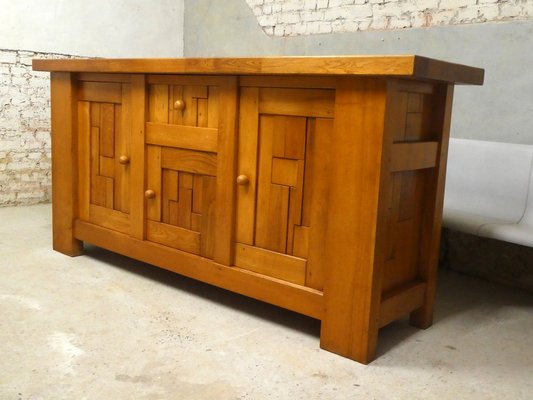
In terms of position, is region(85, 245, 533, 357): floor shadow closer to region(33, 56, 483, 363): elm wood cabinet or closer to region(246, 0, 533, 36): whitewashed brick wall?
region(33, 56, 483, 363): elm wood cabinet

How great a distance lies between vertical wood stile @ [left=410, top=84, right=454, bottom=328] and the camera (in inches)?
87.7

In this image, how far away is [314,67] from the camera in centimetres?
192

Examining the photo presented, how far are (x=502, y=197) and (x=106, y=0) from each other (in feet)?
11.7

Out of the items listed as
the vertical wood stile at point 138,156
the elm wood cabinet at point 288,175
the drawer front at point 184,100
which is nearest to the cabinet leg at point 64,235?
the elm wood cabinet at point 288,175

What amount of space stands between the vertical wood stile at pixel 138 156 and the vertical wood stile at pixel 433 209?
1.29m

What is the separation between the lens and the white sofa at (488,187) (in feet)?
9.02

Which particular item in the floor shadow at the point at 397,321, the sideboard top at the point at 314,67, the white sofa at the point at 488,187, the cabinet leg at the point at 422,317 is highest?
the sideboard top at the point at 314,67

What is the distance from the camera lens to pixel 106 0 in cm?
480

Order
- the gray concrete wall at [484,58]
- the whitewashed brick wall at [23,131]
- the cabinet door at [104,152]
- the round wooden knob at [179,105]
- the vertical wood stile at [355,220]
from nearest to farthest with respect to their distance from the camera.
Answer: the vertical wood stile at [355,220], the round wooden knob at [179,105], the cabinet door at [104,152], the gray concrete wall at [484,58], the whitewashed brick wall at [23,131]

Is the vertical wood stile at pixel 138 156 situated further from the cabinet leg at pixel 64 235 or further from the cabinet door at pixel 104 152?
the cabinet leg at pixel 64 235

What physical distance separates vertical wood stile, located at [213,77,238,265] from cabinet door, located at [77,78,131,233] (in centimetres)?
61

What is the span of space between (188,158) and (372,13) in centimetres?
188

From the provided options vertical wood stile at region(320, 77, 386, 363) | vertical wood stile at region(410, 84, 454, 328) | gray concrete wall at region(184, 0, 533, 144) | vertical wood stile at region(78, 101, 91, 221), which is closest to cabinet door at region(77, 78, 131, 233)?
vertical wood stile at region(78, 101, 91, 221)

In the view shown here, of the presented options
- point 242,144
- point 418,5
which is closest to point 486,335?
point 242,144
